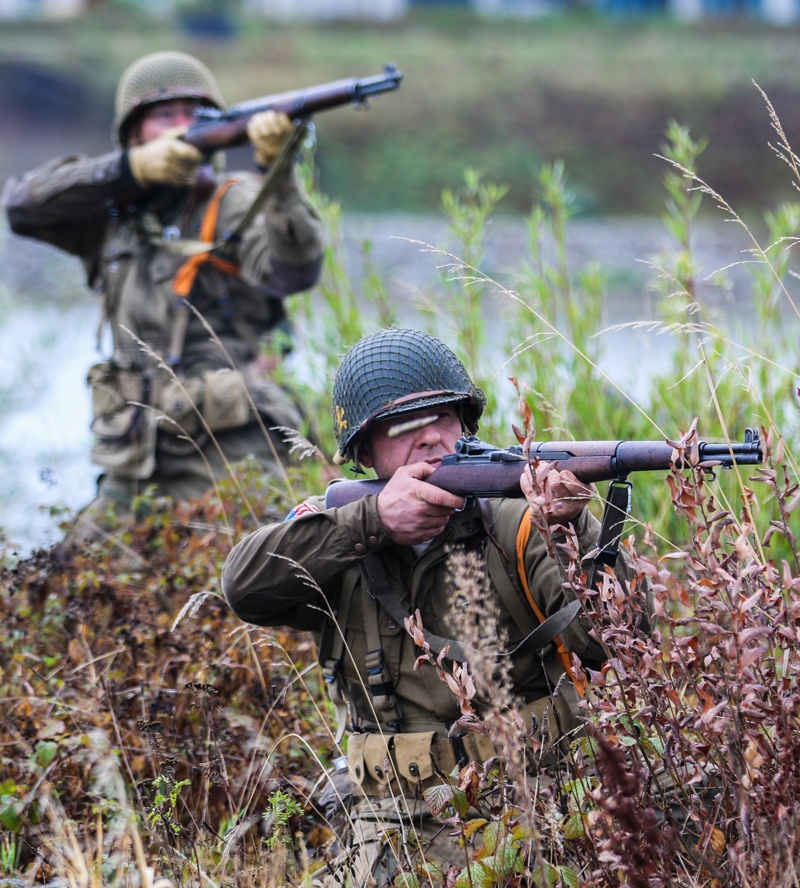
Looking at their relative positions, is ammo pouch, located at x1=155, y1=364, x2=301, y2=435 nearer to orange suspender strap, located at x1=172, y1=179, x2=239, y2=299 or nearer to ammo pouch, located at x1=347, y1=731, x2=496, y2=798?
orange suspender strap, located at x1=172, y1=179, x2=239, y2=299

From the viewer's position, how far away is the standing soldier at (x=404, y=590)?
2.98 meters

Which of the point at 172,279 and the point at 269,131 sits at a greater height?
the point at 269,131

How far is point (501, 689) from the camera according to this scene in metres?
2.44

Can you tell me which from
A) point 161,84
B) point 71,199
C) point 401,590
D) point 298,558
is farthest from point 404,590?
point 161,84

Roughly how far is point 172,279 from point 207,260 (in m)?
0.20

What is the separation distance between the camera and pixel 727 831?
8.14 feet

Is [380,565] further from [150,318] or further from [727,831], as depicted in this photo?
[150,318]

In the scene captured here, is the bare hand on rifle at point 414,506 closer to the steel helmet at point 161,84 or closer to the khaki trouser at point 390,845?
the khaki trouser at point 390,845

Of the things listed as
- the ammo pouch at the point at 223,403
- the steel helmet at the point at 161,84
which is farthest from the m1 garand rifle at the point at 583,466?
the steel helmet at the point at 161,84

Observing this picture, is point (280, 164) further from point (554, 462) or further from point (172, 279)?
point (554, 462)

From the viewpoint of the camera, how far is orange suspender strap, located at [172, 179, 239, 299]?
19.7ft

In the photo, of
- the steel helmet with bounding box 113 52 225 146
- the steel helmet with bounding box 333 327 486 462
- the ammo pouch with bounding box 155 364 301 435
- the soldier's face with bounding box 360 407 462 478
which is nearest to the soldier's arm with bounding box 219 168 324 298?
the ammo pouch with bounding box 155 364 301 435

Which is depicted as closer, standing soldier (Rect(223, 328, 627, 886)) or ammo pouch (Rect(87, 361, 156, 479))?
standing soldier (Rect(223, 328, 627, 886))

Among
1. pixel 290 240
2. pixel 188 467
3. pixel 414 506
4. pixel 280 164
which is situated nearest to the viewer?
pixel 414 506
